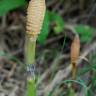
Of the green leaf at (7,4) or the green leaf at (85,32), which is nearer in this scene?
the green leaf at (7,4)

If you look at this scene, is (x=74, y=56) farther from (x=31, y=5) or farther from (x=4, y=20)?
(x=4, y=20)

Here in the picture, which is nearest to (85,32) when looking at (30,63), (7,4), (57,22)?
(57,22)

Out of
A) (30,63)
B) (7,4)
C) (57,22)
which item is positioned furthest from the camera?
(57,22)

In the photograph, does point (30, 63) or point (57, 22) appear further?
point (57, 22)

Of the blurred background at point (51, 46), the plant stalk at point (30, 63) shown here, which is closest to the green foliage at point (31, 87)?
the plant stalk at point (30, 63)

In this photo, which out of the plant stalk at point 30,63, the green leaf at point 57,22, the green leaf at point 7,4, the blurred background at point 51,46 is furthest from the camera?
the green leaf at point 57,22

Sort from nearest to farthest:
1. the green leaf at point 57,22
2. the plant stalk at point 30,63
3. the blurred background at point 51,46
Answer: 1. the plant stalk at point 30,63
2. the blurred background at point 51,46
3. the green leaf at point 57,22

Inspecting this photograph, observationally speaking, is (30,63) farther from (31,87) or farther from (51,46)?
(51,46)

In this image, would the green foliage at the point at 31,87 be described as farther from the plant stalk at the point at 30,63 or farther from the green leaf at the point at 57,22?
the green leaf at the point at 57,22

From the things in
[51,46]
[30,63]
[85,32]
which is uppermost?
[30,63]
